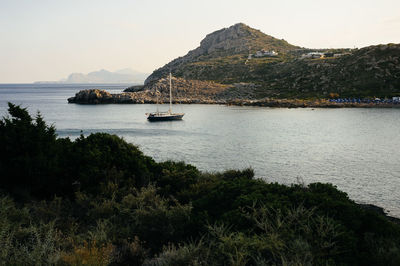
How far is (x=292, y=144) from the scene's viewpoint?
3975 cm

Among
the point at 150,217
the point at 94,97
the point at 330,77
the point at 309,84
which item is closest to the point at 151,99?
the point at 94,97

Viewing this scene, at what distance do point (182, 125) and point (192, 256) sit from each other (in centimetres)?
5388

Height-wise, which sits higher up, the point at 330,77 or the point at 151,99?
the point at 330,77

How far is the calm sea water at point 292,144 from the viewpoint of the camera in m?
24.4

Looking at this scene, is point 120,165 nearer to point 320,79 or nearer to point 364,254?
point 364,254

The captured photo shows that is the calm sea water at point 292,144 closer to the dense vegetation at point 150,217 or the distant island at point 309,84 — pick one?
the dense vegetation at point 150,217

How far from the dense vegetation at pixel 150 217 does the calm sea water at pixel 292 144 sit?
31.6ft

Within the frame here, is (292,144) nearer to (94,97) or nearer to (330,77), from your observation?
(330,77)

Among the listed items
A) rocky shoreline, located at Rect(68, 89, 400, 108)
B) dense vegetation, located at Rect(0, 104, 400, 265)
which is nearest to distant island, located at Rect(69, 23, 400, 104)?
rocky shoreline, located at Rect(68, 89, 400, 108)

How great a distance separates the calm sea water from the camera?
24391 mm

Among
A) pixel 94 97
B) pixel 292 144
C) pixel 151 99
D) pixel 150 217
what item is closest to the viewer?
pixel 150 217

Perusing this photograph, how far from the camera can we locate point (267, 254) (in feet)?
25.4

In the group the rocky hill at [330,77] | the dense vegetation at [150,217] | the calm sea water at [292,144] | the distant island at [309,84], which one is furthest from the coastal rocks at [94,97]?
the dense vegetation at [150,217]

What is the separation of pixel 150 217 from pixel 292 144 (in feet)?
104
